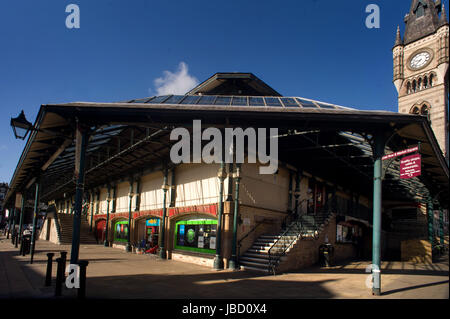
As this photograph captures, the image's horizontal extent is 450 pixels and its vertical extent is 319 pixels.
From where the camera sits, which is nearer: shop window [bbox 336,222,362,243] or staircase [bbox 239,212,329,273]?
staircase [bbox 239,212,329,273]

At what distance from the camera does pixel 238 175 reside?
15789 millimetres

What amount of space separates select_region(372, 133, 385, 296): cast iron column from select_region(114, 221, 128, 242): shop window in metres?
22.0

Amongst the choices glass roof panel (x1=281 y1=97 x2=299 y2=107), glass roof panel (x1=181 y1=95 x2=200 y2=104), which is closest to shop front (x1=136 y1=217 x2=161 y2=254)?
glass roof panel (x1=181 y1=95 x2=200 y2=104)

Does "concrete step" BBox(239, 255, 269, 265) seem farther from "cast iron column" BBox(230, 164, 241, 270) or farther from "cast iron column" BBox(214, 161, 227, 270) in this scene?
"cast iron column" BBox(214, 161, 227, 270)

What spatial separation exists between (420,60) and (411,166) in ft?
209

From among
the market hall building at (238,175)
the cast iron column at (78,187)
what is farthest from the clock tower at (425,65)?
the cast iron column at (78,187)

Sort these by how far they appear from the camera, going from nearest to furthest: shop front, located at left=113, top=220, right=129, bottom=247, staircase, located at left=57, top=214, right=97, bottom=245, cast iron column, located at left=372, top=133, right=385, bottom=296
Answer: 1. cast iron column, located at left=372, top=133, right=385, bottom=296
2. shop front, located at left=113, top=220, right=129, bottom=247
3. staircase, located at left=57, top=214, right=97, bottom=245

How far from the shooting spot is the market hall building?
32.2 feet

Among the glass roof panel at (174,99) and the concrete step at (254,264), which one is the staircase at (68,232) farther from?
the glass roof panel at (174,99)

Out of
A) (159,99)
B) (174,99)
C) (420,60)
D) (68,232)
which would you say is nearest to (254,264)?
(174,99)

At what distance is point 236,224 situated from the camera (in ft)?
50.9

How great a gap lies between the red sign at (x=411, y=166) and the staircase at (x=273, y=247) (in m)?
6.77

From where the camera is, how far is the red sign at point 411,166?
8.39 metres

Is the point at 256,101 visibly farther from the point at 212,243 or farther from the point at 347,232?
the point at 347,232
